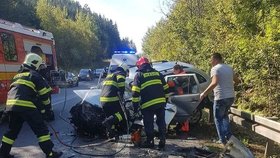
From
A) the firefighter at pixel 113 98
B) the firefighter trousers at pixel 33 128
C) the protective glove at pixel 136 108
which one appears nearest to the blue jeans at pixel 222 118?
the protective glove at pixel 136 108

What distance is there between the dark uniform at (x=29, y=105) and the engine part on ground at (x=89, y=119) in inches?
80.4

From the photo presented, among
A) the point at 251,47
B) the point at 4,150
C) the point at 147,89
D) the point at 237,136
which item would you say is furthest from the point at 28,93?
the point at 251,47

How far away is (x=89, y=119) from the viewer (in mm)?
9203

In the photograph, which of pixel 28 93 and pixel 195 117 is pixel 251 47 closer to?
pixel 195 117

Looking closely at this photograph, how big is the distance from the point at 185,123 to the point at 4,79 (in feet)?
18.1

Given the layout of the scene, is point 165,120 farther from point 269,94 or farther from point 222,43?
point 222,43

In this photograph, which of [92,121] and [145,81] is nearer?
[145,81]

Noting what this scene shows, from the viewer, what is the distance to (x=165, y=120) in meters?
9.01

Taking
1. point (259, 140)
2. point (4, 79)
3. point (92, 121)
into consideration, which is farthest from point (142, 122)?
point (4, 79)

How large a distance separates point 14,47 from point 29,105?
6.30 meters

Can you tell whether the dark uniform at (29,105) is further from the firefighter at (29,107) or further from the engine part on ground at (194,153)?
the engine part on ground at (194,153)

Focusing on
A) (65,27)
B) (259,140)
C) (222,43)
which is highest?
(65,27)

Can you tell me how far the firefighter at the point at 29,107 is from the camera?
280 inches

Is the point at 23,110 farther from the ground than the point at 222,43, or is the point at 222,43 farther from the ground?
the point at 222,43
